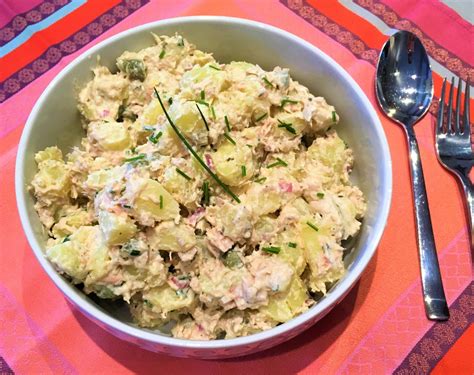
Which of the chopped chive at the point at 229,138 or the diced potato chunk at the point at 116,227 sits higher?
the chopped chive at the point at 229,138

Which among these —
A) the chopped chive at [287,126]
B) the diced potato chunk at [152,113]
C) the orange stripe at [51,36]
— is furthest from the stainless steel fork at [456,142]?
the orange stripe at [51,36]

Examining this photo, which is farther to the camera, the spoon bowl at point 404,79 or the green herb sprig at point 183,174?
the spoon bowl at point 404,79

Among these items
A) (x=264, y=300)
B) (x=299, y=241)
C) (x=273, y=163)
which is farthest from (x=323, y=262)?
(x=273, y=163)

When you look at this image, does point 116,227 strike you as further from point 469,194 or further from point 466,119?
point 466,119

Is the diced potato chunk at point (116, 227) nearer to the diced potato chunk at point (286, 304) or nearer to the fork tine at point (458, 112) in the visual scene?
the diced potato chunk at point (286, 304)

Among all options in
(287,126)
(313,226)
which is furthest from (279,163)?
(313,226)

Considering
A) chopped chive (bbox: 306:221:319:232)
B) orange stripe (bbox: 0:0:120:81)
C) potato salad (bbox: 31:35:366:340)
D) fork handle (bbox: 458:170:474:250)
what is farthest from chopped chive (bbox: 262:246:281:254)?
orange stripe (bbox: 0:0:120:81)

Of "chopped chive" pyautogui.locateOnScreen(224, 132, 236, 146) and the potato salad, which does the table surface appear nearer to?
the potato salad
